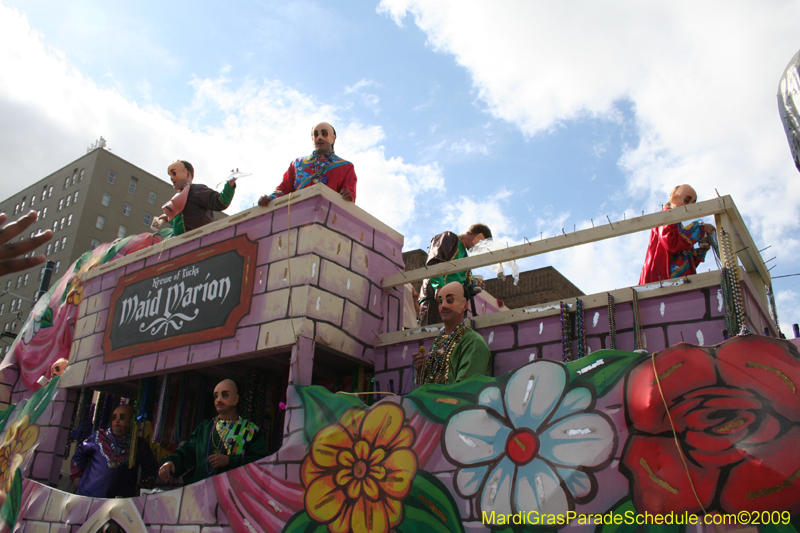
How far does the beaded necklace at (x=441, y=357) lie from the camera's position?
13.7ft

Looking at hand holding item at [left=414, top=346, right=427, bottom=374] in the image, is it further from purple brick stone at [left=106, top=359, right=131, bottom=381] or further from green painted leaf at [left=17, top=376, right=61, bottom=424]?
green painted leaf at [left=17, top=376, right=61, bottom=424]

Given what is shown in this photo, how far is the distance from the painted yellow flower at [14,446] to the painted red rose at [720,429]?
5.64 m

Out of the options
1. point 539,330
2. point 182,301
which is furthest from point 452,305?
point 182,301

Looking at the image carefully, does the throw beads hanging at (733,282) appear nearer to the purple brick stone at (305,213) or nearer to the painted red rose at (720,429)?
the painted red rose at (720,429)

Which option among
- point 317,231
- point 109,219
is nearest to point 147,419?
point 317,231

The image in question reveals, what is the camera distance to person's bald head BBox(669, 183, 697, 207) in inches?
195

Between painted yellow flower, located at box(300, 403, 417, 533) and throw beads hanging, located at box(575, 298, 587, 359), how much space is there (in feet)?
3.73

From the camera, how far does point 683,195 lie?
16.3ft

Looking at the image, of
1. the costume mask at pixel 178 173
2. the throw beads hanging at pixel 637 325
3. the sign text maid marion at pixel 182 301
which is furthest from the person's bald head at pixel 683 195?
the costume mask at pixel 178 173

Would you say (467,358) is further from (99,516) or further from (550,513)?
(99,516)

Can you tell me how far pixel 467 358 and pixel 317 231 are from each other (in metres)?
1.57

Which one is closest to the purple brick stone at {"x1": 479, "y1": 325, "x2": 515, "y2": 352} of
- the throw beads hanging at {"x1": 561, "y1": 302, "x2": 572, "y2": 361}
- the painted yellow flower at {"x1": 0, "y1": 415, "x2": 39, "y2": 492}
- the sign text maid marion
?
the throw beads hanging at {"x1": 561, "y1": 302, "x2": 572, "y2": 361}

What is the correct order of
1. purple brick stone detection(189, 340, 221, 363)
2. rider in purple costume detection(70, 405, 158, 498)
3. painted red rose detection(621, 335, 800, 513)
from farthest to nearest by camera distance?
rider in purple costume detection(70, 405, 158, 498)
purple brick stone detection(189, 340, 221, 363)
painted red rose detection(621, 335, 800, 513)

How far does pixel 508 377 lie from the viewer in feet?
11.8
